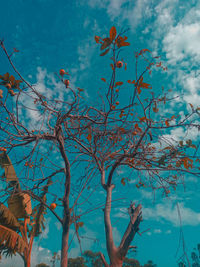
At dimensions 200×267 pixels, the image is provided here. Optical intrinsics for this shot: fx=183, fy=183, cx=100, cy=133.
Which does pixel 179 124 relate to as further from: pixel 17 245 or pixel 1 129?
pixel 17 245

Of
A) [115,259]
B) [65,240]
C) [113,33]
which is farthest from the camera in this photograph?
[115,259]

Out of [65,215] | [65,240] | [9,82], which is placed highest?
[9,82]

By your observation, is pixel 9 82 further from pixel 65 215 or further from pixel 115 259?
pixel 115 259

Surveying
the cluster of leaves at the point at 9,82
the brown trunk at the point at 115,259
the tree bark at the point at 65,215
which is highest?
→ the cluster of leaves at the point at 9,82

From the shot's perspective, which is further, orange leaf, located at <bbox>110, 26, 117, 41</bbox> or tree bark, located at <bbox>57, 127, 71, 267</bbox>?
tree bark, located at <bbox>57, 127, 71, 267</bbox>

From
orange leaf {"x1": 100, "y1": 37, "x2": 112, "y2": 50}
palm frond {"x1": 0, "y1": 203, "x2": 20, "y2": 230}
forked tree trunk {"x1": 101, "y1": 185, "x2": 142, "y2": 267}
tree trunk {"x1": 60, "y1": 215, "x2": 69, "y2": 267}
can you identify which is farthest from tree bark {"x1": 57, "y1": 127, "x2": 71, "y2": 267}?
palm frond {"x1": 0, "y1": 203, "x2": 20, "y2": 230}

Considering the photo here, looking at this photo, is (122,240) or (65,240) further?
(122,240)

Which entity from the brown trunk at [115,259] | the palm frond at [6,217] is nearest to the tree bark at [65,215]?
the brown trunk at [115,259]

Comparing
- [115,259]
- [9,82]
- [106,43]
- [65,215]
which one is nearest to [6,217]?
[115,259]

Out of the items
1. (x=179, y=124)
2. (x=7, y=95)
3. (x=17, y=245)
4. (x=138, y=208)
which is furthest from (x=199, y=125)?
(x=17, y=245)

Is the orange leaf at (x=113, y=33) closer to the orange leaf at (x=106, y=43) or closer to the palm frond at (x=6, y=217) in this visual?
the orange leaf at (x=106, y=43)

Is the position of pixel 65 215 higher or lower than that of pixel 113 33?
lower

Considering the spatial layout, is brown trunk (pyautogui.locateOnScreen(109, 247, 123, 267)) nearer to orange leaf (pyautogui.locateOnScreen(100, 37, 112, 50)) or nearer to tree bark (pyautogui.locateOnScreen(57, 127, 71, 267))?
tree bark (pyautogui.locateOnScreen(57, 127, 71, 267))

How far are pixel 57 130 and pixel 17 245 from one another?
4.15 meters
